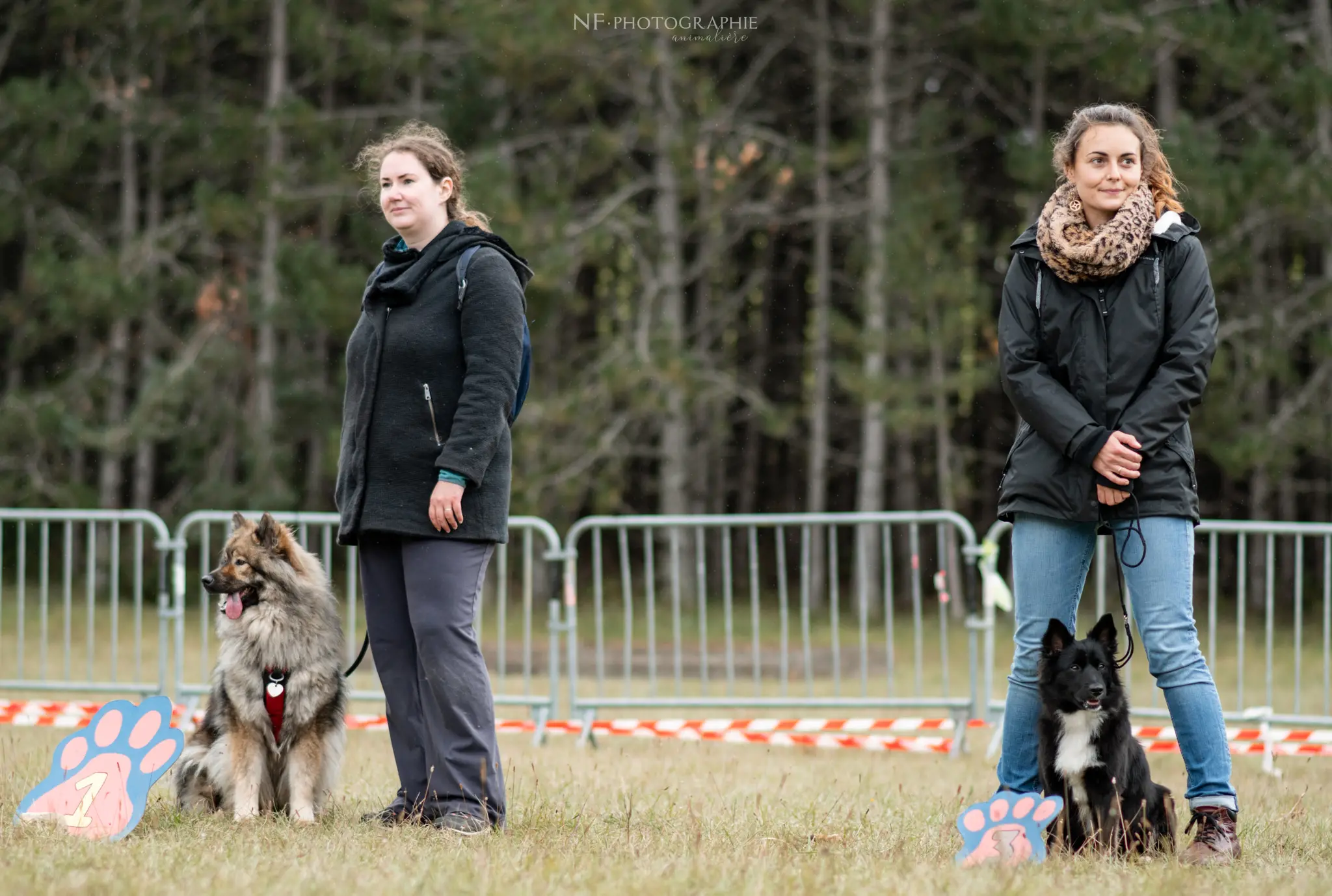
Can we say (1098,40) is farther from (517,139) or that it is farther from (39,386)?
(39,386)

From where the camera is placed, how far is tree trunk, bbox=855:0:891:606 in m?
16.9

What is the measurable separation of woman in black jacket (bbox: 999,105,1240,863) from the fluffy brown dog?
221cm

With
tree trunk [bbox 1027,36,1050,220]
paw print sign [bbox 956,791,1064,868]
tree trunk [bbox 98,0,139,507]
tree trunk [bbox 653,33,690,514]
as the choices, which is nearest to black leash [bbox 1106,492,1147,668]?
paw print sign [bbox 956,791,1064,868]

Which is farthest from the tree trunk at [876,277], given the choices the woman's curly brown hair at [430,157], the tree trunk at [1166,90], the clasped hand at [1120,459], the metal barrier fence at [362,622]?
the clasped hand at [1120,459]

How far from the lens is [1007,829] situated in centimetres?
368

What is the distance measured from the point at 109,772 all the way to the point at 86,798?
96 millimetres

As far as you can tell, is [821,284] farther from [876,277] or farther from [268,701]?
[268,701]

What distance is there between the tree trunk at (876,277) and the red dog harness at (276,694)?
12.8 meters

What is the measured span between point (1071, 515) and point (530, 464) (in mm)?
12739

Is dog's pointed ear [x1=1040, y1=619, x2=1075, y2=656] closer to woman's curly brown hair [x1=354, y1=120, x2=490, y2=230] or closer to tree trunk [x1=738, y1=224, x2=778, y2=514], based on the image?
woman's curly brown hair [x1=354, y1=120, x2=490, y2=230]

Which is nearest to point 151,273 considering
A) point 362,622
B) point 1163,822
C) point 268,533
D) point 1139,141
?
point 362,622

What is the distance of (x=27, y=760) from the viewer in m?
5.42

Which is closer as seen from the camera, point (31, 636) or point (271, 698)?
point (271, 698)

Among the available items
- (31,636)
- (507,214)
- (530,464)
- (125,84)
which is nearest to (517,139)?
(507,214)
